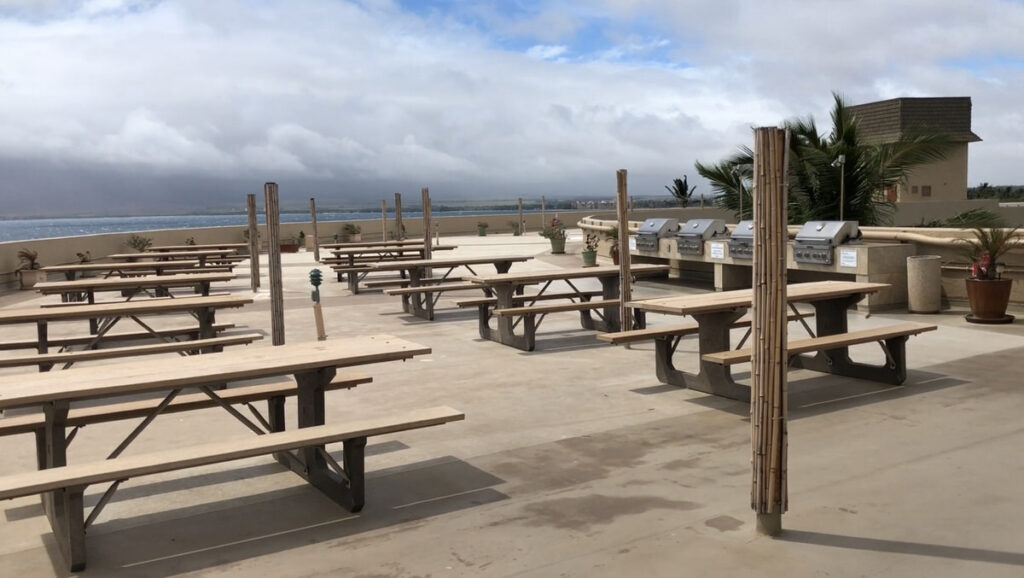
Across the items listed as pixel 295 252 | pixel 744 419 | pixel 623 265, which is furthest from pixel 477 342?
pixel 295 252

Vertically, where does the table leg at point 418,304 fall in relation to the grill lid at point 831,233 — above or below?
below

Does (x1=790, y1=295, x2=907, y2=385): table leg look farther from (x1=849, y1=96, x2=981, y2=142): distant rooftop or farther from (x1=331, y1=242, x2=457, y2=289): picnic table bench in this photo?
(x1=849, y1=96, x2=981, y2=142): distant rooftop

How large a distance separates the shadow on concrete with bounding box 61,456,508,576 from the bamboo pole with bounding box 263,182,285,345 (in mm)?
3452

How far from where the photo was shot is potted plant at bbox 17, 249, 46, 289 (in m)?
17.8

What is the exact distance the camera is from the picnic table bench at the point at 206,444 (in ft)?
12.6

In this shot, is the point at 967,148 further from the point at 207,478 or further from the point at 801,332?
the point at 207,478

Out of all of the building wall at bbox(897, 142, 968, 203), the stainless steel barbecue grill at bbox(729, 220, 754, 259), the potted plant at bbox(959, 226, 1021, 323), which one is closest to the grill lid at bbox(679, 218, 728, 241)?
the stainless steel barbecue grill at bbox(729, 220, 754, 259)

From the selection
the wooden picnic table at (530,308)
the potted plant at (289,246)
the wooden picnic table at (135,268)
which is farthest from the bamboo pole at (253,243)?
the potted plant at (289,246)

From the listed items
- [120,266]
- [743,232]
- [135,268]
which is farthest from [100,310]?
[743,232]

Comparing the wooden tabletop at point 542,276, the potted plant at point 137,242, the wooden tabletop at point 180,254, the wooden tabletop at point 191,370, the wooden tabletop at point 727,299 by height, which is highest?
the potted plant at point 137,242

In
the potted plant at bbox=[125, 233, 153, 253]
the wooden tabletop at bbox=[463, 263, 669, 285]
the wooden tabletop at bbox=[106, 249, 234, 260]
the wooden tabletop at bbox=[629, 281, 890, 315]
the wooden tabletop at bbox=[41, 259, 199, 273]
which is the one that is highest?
the potted plant at bbox=[125, 233, 153, 253]

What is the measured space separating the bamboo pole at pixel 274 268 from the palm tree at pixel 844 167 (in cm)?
872

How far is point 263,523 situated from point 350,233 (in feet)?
92.6

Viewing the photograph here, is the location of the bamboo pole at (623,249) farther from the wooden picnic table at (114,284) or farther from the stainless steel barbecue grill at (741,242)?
the wooden picnic table at (114,284)
